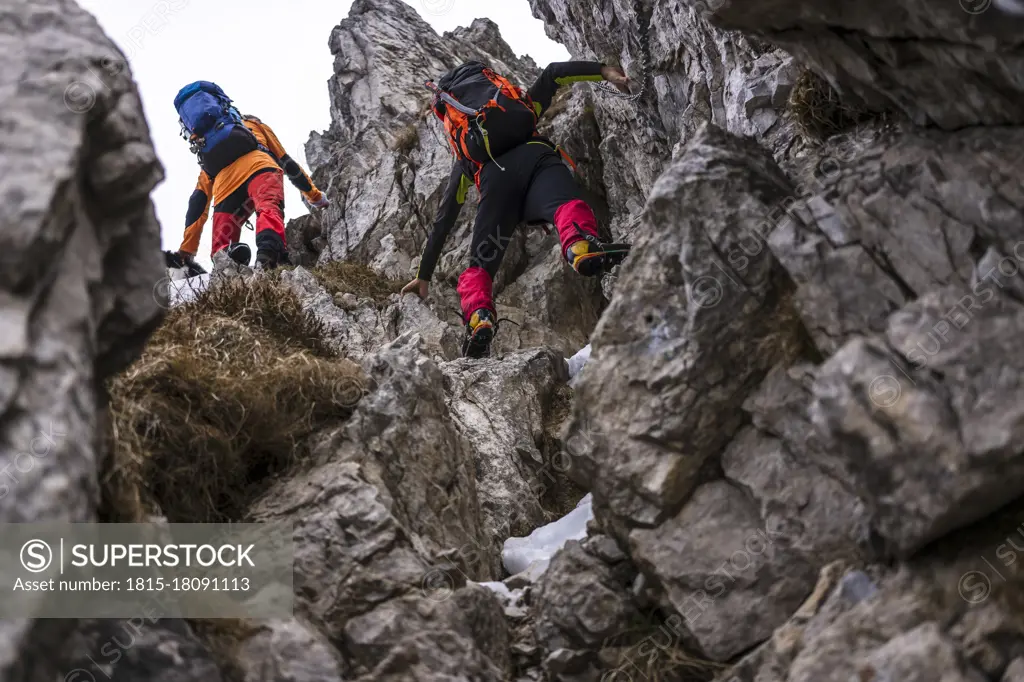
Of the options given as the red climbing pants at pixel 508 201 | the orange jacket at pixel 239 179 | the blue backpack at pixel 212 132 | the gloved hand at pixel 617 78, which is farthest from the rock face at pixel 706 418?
the blue backpack at pixel 212 132

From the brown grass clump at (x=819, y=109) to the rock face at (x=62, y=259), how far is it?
480 cm

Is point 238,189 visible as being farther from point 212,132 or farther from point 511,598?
point 511,598

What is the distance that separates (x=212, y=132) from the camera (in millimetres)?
11977

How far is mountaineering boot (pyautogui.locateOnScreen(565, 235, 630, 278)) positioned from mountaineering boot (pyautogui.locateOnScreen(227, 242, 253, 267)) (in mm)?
4978

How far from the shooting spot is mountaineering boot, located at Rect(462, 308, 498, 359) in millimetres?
8922

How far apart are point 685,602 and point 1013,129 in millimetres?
3238

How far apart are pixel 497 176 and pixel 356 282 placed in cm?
326

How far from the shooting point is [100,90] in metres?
3.97

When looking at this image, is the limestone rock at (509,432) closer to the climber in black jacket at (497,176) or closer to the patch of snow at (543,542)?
the patch of snow at (543,542)

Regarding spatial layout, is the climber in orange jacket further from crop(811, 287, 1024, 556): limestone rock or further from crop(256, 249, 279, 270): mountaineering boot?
crop(811, 287, 1024, 556): limestone rock

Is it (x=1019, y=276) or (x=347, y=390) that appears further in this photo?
(x=347, y=390)

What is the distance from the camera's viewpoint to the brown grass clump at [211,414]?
16.8 feet

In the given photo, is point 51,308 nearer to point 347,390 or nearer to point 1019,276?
point 347,390

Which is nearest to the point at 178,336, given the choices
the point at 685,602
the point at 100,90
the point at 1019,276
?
the point at 100,90
